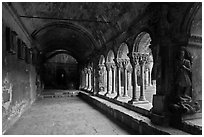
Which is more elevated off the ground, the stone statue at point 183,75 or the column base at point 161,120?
the stone statue at point 183,75

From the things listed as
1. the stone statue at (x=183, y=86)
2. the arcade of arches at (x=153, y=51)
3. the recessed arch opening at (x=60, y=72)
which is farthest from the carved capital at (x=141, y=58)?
the recessed arch opening at (x=60, y=72)

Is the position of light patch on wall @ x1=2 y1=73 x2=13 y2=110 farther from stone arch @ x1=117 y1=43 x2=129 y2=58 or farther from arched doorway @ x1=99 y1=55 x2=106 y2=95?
arched doorway @ x1=99 y1=55 x2=106 y2=95

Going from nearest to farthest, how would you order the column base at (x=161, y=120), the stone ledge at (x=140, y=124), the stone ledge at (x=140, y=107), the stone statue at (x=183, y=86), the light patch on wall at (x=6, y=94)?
A: the stone ledge at (x=140, y=124)
the stone statue at (x=183, y=86)
the column base at (x=161, y=120)
the light patch on wall at (x=6, y=94)
the stone ledge at (x=140, y=107)

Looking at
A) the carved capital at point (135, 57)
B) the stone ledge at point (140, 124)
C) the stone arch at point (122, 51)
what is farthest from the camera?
the stone arch at point (122, 51)

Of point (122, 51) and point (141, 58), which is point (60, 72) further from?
point (141, 58)

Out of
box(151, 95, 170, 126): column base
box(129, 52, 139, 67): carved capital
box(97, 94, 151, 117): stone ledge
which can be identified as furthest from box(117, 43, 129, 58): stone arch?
box(151, 95, 170, 126): column base

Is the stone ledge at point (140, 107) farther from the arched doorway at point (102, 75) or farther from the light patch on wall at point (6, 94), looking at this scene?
the light patch on wall at point (6, 94)

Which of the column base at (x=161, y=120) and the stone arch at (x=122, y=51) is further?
the stone arch at (x=122, y=51)

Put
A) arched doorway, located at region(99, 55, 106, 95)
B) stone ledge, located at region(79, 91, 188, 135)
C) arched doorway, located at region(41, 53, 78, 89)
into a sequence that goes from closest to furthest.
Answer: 1. stone ledge, located at region(79, 91, 188, 135)
2. arched doorway, located at region(99, 55, 106, 95)
3. arched doorway, located at region(41, 53, 78, 89)

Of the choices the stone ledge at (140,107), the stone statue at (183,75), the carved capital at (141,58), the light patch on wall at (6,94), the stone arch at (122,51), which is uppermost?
the stone arch at (122,51)

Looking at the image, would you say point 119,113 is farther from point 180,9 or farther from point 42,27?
point 42,27

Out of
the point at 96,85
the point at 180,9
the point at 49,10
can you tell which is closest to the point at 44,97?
the point at 96,85

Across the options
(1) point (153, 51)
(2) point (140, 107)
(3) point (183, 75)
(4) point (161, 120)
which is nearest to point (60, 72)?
(2) point (140, 107)

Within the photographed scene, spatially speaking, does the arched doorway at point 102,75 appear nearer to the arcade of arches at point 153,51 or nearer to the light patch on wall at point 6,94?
the arcade of arches at point 153,51
